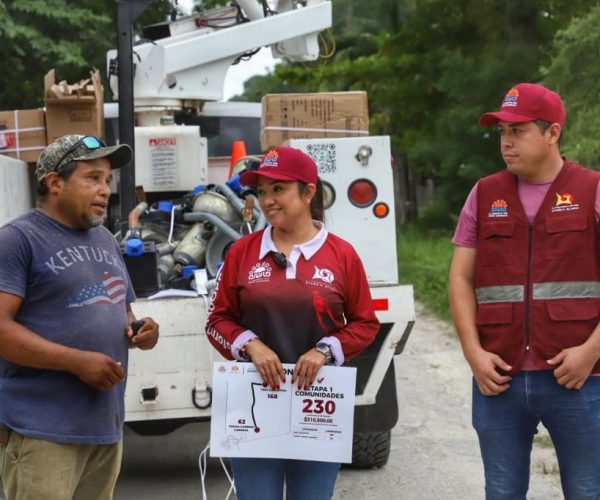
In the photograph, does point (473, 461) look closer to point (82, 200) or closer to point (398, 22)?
point (82, 200)

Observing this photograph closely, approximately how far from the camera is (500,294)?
3.87 meters

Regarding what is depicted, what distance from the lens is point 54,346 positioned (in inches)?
138

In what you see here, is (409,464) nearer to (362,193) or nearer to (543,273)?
(362,193)

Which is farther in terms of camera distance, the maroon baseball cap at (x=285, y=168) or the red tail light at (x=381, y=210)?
the red tail light at (x=381, y=210)

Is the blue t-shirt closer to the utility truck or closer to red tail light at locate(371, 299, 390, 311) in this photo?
the utility truck

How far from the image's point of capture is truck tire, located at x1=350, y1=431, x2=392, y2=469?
6426 millimetres

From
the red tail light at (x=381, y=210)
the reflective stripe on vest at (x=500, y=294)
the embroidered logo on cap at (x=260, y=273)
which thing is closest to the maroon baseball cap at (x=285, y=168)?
the embroidered logo on cap at (x=260, y=273)

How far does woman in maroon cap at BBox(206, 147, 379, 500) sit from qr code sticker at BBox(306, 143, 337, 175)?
1681 millimetres

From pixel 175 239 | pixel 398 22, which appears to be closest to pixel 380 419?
pixel 175 239

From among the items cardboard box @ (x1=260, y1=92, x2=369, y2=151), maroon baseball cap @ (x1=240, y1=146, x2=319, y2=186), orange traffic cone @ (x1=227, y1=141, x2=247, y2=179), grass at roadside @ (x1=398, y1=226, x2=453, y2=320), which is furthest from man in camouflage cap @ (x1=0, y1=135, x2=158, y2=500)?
grass at roadside @ (x1=398, y1=226, x2=453, y2=320)

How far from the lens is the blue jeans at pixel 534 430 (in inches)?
150

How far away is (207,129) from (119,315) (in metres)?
4.27

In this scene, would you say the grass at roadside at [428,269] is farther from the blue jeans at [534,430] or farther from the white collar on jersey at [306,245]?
the white collar on jersey at [306,245]

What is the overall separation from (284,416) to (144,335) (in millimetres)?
560
